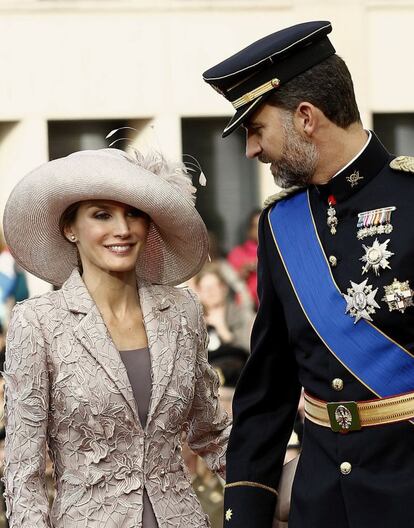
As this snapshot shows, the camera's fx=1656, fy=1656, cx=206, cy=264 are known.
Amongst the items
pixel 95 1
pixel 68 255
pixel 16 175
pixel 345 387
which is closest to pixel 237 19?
pixel 95 1

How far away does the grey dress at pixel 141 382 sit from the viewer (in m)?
5.04

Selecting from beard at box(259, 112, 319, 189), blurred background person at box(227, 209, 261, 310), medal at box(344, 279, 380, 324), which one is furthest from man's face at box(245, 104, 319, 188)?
blurred background person at box(227, 209, 261, 310)

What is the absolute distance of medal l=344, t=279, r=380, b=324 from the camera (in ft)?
14.8

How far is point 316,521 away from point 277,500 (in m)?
0.28

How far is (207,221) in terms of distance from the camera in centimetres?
1414

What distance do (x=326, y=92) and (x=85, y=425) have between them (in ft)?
4.12

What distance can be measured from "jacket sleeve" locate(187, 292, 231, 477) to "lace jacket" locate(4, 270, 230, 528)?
0.16m

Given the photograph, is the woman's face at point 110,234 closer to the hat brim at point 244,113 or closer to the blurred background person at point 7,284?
the hat brim at point 244,113

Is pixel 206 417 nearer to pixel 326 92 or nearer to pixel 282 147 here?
pixel 282 147

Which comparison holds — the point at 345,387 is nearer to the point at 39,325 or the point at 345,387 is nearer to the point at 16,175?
the point at 39,325

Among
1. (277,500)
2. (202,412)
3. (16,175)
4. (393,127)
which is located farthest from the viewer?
(393,127)

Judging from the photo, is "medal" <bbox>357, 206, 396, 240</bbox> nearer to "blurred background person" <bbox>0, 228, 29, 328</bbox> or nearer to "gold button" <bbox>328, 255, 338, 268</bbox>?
"gold button" <bbox>328, 255, 338, 268</bbox>

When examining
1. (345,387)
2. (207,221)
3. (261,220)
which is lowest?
(207,221)

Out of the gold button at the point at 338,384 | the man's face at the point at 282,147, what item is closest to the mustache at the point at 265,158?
the man's face at the point at 282,147
